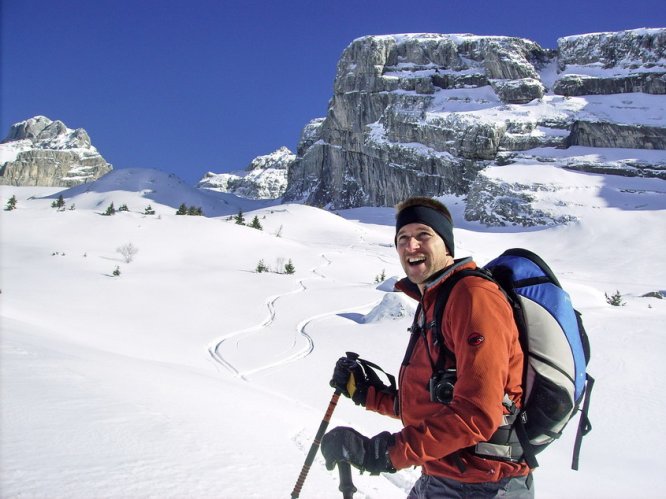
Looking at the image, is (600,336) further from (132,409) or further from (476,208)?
(476,208)

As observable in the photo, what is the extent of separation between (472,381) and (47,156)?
163318 millimetres

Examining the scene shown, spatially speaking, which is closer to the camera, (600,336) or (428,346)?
(428,346)

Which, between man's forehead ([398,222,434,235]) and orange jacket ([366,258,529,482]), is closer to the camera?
orange jacket ([366,258,529,482])

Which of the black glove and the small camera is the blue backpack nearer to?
the small camera

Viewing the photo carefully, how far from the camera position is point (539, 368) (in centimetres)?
185

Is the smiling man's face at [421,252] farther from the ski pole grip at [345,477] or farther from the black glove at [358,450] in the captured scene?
the ski pole grip at [345,477]

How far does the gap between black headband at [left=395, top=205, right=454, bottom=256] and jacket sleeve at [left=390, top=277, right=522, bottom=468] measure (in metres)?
0.47

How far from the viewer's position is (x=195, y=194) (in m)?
63.1

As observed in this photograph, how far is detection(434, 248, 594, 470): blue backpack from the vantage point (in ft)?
6.07

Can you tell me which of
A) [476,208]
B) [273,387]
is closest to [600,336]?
[273,387]

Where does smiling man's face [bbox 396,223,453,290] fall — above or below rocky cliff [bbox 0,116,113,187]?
below

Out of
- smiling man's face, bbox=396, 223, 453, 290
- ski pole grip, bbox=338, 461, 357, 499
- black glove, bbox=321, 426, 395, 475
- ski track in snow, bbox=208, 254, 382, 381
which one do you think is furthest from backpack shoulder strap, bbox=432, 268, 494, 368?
ski track in snow, bbox=208, 254, 382, 381

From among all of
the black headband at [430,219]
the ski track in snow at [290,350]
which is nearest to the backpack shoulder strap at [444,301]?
the black headband at [430,219]

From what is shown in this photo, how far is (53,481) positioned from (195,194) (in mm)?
63734
